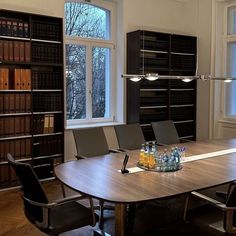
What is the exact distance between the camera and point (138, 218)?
3.62m

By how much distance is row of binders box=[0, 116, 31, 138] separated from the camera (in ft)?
14.8

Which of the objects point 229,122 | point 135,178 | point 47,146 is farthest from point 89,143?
point 229,122

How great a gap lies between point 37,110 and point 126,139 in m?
1.43

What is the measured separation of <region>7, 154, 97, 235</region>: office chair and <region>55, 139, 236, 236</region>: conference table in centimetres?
23

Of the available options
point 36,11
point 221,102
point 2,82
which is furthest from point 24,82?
point 221,102

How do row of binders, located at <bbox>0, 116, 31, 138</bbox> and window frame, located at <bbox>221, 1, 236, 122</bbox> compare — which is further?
window frame, located at <bbox>221, 1, 236, 122</bbox>

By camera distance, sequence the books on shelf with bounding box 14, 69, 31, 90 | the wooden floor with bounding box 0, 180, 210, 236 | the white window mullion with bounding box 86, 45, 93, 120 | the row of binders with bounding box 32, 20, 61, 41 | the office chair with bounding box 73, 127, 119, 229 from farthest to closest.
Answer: the white window mullion with bounding box 86, 45, 93, 120 → the row of binders with bounding box 32, 20, 61, 41 → the books on shelf with bounding box 14, 69, 31, 90 → the office chair with bounding box 73, 127, 119, 229 → the wooden floor with bounding box 0, 180, 210, 236

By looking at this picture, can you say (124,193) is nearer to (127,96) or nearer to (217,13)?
(127,96)

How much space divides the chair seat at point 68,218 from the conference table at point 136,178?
0.81 ft

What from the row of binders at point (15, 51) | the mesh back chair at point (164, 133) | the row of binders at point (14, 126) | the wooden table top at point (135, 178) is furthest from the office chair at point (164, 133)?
the row of binders at point (15, 51)

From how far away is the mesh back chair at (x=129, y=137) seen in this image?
4312mm

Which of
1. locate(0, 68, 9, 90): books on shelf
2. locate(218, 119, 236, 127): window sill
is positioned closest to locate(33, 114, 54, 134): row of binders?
locate(0, 68, 9, 90): books on shelf

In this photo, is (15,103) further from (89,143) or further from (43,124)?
(89,143)

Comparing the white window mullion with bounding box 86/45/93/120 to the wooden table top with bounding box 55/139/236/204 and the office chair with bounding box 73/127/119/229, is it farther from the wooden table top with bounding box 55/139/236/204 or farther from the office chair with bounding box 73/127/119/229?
the wooden table top with bounding box 55/139/236/204
